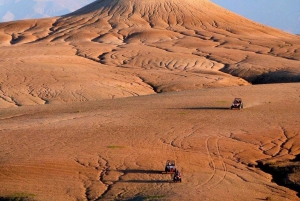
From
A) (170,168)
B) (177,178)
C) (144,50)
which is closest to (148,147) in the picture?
(170,168)

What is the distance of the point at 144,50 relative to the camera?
5528 centimetres

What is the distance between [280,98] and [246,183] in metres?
14.7

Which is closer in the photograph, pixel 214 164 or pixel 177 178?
pixel 177 178

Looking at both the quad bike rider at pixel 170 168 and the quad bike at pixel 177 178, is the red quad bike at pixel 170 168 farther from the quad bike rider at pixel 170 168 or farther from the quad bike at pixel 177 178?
the quad bike at pixel 177 178

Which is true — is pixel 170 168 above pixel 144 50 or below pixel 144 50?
below

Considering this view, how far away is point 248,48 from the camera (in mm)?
56219

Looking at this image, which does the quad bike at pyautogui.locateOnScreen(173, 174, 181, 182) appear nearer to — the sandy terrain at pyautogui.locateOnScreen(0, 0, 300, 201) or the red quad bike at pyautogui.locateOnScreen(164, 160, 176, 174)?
the sandy terrain at pyautogui.locateOnScreen(0, 0, 300, 201)

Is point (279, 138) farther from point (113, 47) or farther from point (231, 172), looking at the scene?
point (113, 47)

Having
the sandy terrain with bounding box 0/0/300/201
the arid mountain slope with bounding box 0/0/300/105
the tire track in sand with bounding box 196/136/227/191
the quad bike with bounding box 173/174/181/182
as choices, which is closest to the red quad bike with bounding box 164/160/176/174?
the sandy terrain with bounding box 0/0/300/201

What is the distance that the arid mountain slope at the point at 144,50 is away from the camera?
136ft

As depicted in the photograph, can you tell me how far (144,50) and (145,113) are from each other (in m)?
27.7

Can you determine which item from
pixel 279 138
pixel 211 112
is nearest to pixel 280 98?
pixel 211 112

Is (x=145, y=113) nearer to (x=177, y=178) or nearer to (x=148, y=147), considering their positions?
(x=148, y=147)

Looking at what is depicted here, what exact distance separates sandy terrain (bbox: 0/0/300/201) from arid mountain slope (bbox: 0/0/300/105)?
17cm
